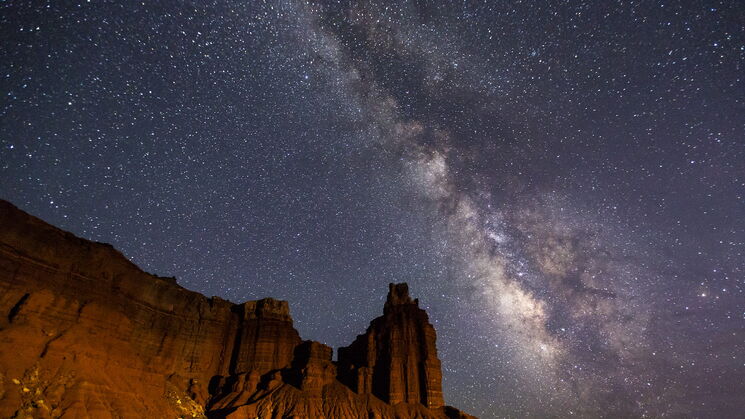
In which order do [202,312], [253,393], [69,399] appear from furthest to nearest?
[202,312]
[253,393]
[69,399]

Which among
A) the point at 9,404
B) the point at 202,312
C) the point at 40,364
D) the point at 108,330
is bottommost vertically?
the point at 9,404

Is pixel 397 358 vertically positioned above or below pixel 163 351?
above

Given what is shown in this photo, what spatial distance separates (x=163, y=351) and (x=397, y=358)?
41953 mm

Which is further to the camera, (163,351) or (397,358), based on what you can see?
(397,358)

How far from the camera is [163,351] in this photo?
6531 centimetres

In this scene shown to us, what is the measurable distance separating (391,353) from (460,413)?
16.6 metres

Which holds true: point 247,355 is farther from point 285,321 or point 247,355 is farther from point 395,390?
point 395,390

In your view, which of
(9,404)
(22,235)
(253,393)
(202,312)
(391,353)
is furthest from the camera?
(391,353)

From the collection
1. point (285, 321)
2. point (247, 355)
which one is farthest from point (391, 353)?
point (247, 355)

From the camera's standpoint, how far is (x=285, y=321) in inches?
3297

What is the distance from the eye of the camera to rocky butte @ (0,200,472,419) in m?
43.8

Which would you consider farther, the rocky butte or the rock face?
Answer: the rock face

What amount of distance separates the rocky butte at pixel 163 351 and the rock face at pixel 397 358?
0.73 feet

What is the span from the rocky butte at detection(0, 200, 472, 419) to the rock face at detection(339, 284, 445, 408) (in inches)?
8.8
